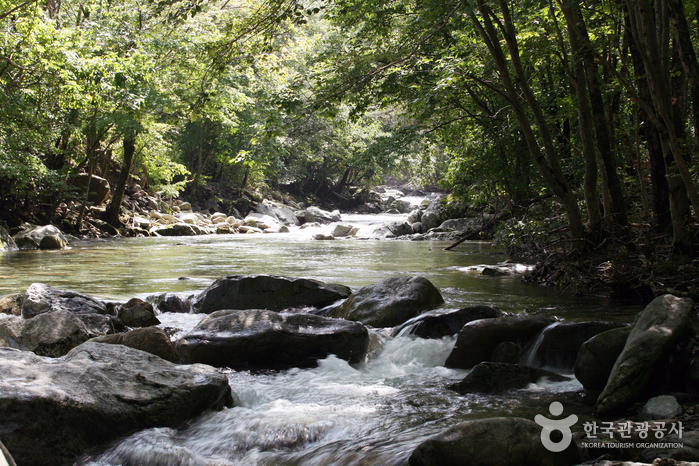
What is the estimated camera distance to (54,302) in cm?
608

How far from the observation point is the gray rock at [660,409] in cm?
318

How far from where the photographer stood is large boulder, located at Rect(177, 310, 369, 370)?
5.00 metres

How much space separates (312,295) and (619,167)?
263 inches

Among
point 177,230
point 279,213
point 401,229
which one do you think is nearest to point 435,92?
point 401,229

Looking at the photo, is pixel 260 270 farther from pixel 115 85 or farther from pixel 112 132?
pixel 112 132

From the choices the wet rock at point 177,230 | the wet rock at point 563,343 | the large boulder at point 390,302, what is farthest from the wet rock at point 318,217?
the wet rock at point 563,343

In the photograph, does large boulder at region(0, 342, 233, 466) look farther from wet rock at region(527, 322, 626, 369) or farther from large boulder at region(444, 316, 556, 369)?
wet rock at region(527, 322, 626, 369)

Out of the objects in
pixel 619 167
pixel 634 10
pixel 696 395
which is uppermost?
pixel 634 10

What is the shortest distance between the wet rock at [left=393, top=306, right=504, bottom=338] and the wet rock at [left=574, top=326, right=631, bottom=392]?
180 centimetres

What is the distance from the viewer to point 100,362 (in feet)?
12.3

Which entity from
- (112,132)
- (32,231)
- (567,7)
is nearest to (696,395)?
(567,7)

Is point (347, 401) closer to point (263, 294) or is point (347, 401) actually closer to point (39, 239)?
point (263, 294)

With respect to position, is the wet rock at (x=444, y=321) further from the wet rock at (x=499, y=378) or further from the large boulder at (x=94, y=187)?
the large boulder at (x=94, y=187)

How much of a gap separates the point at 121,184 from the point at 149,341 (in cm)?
1797
